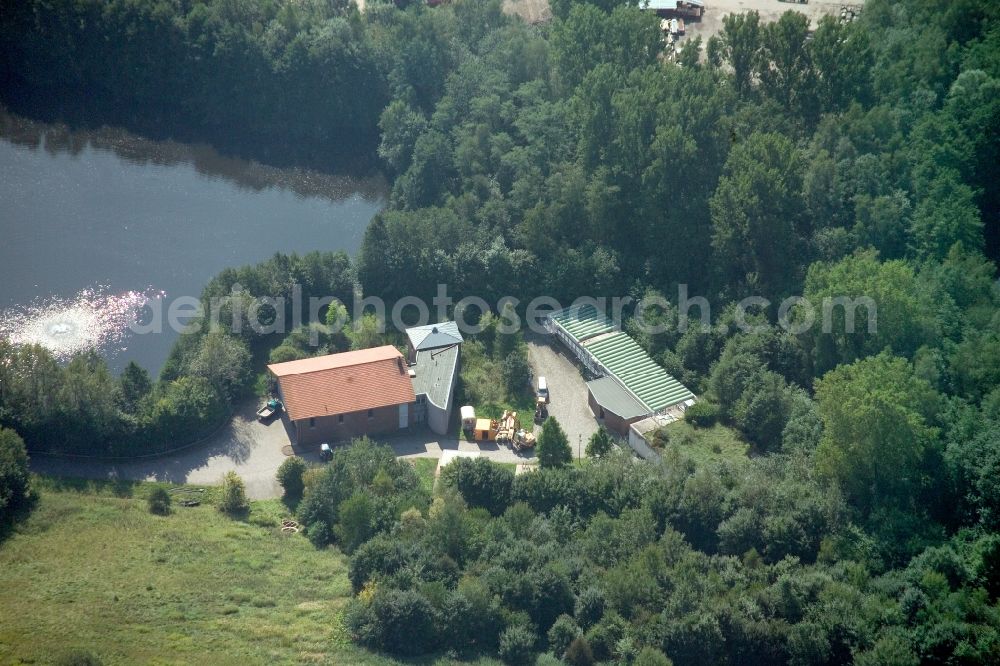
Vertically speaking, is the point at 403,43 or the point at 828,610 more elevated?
the point at 403,43

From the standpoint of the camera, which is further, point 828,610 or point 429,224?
point 429,224

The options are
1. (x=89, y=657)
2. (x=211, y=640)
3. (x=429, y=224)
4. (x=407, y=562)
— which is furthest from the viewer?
(x=429, y=224)

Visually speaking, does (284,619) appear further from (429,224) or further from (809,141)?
(809,141)

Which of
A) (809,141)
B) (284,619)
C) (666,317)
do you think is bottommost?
(284,619)

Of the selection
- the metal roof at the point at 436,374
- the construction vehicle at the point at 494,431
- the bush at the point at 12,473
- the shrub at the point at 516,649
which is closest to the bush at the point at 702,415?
the construction vehicle at the point at 494,431

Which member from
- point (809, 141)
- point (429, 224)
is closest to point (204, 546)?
point (429, 224)

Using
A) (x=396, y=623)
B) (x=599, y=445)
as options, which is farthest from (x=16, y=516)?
(x=599, y=445)

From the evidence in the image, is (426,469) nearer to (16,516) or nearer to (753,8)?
(16,516)

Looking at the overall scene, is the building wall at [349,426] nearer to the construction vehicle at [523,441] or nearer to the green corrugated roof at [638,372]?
the construction vehicle at [523,441]
